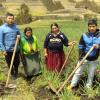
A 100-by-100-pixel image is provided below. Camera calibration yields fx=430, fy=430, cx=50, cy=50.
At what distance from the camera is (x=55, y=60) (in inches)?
333

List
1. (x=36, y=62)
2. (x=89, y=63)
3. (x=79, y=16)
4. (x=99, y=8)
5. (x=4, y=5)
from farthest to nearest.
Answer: (x=4, y=5) < (x=99, y=8) < (x=79, y=16) < (x=36, y=62) < (x=89, y=63)

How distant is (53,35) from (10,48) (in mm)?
941

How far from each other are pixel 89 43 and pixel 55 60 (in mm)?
1254

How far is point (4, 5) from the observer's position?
37.0 metres

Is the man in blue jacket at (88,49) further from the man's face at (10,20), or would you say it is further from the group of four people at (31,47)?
the man's face at (10,20)

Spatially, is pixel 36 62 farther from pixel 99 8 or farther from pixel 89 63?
pixel 99 8

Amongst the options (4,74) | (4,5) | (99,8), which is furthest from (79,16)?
(4,74)

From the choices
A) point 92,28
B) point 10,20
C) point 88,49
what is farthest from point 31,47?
point 92,28

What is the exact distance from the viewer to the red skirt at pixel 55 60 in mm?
8430

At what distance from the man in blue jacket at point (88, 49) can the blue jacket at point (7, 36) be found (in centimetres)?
154

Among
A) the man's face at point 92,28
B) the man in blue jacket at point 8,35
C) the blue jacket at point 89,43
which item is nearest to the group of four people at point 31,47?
the man in blue jacket at point 8,35

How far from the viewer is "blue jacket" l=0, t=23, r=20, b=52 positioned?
330 inches

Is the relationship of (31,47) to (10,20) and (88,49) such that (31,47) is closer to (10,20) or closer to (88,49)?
(10,20)

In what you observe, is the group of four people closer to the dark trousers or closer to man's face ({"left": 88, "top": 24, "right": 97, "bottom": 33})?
the dark trousers
